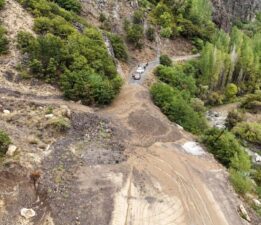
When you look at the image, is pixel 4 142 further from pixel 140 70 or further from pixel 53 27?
pixel 140 70

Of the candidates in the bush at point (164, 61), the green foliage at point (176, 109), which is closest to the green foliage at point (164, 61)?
the bush at point (164, 61)

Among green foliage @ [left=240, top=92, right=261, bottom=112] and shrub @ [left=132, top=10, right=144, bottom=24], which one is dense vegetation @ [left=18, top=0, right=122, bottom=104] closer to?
shrub @ [left=132, top=10, right=144, bottom=24]

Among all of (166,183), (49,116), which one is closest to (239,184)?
(166,183)

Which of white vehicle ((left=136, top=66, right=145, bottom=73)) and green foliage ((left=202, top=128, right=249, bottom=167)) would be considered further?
white vehicle ((left=136, top=66, right=145, bottom=73))

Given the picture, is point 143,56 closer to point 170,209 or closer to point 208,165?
point 208,165

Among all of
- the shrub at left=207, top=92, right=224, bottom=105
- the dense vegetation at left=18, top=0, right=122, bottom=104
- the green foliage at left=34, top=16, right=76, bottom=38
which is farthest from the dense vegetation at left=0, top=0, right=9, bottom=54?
the shrub at left=207, top=92, right=224, bottom=105

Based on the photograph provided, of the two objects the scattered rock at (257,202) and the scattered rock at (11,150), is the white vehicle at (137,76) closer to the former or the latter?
the scattered rock at (257,202)
